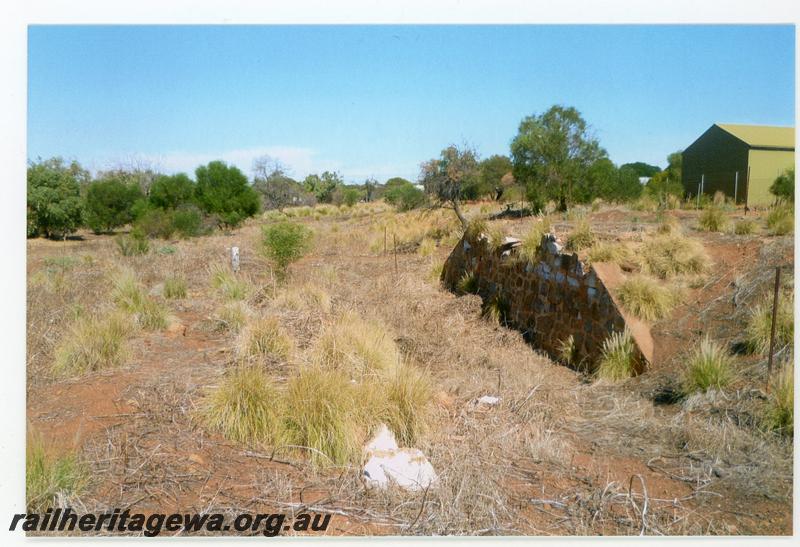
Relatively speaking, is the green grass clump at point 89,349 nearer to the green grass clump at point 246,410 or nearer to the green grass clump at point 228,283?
the green grass clump at point 246,410

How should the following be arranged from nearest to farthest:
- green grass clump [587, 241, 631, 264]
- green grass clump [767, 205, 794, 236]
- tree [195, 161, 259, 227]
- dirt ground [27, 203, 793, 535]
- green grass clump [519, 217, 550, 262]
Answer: dirt ground [27, 203, 793, 535], green grass clump [587, 241, 631, 264], green grass clump [767, 205, 794, 236], green grass clump [519, 217, 550, 262], tree [195, 161, 259, 227]

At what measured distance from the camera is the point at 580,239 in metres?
8.83

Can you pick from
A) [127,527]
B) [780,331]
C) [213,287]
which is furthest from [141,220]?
[780,331]

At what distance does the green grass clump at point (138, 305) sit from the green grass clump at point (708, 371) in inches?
266

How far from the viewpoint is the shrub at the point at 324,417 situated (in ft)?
16.8

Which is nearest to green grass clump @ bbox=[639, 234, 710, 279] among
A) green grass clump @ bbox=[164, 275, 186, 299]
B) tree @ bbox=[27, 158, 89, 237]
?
green grass clump @ bbox=[164, 275, 186, 299]

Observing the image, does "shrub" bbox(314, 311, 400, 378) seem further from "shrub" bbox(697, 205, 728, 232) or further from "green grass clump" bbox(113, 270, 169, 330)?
"shrub" bbox(697, 205, 728, 232)

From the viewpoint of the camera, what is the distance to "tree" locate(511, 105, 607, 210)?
1952 centimetres

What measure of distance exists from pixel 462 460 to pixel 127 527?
8.29 feet

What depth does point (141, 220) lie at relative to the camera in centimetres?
2145

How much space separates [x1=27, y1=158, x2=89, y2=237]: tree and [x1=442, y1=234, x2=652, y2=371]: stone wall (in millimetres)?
16990

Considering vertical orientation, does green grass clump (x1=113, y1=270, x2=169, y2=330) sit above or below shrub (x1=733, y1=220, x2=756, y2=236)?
below

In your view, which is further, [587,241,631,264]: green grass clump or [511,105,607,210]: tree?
[511,105,607,210]: tree
